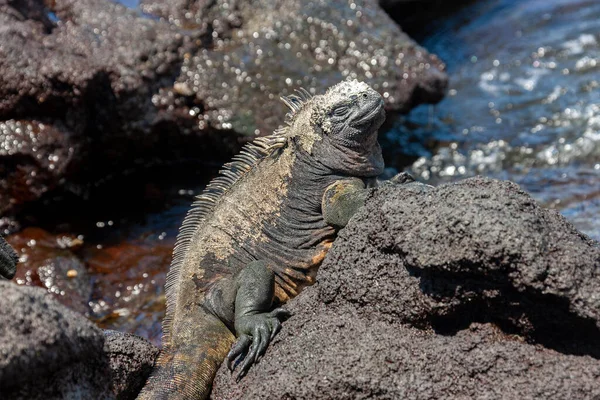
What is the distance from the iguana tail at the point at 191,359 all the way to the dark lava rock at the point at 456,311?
290mm

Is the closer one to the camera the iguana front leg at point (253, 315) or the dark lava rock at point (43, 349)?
the dark lava rock at point (43, 349)

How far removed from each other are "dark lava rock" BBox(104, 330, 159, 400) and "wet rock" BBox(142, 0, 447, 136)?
3.72 metres

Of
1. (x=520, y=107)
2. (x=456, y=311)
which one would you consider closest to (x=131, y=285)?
(x=456, y=311)

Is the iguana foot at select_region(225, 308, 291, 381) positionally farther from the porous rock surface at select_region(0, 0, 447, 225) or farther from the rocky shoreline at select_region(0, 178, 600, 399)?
the porous rock surface at select_region(0, 0, 447, 225)

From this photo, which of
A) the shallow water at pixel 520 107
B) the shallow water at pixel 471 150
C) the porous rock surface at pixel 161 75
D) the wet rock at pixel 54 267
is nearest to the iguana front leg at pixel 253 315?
the shallow water at pixel 471 150

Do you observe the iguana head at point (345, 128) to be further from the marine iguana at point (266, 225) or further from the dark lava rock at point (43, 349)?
the dark lava rock at point (43, 349)

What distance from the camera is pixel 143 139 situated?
7.07 metres

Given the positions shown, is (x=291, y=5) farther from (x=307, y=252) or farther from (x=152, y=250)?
(x=307, y=252)

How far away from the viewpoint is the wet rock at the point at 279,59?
7039 millimetres

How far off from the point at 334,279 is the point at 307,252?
624 millimetres

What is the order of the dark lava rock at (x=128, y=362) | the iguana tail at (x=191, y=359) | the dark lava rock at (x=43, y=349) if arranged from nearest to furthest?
the dark lava rock at (x=43, y=349), the dark lava rock at (x=128, y=362), the iguana tail at (x=191, y=359)

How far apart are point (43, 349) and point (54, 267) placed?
12.5 ft

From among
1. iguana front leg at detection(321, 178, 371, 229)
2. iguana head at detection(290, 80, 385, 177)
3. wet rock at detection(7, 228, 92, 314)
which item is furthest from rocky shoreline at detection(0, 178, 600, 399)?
wet rock at detection(7, 228, 92, 314)

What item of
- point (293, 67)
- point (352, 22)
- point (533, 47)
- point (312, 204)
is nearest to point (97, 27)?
point (293, 67)
